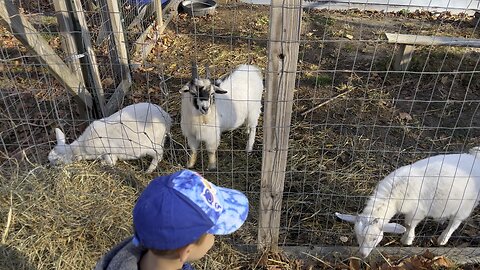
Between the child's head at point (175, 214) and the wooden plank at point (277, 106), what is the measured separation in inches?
47.2

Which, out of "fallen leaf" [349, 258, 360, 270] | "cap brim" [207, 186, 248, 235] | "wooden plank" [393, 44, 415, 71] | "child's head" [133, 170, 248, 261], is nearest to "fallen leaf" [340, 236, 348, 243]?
"fallen leaf" [349, 258, 360, 270]

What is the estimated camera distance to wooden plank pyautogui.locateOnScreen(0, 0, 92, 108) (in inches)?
144

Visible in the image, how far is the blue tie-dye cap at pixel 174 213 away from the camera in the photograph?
63.2 inches

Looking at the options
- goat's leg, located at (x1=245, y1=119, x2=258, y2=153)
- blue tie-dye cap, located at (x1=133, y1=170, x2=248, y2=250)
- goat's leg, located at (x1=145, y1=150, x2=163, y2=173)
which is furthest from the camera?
goat's leg, located at (x1=245, y1=119, x2=258, y2=153)

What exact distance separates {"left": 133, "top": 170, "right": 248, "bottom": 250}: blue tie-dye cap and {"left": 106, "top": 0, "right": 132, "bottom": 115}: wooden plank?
13.4ft

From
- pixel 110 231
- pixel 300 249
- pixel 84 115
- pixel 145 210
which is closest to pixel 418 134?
pixel 300 249

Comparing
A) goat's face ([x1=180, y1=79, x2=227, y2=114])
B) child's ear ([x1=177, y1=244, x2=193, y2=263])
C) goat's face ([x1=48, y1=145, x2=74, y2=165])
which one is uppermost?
child's ear ([x1=177, y1=244, x2=193, y2=263])

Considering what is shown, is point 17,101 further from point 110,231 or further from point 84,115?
point 110,231

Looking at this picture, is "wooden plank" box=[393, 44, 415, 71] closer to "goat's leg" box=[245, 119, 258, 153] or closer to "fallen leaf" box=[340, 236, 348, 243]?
"goat's leg" box=[245, 119, 258, 153]

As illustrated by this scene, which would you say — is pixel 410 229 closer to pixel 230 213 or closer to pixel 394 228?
pixel 394 228

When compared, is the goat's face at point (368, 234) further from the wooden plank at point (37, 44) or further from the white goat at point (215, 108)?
the wooden plank at point (37, 44)

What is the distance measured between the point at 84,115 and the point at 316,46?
13.6 ft

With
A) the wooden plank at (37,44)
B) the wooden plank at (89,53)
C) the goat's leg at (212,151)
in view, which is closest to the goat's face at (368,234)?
the goat's leg at (212,151)

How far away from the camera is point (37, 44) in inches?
157
